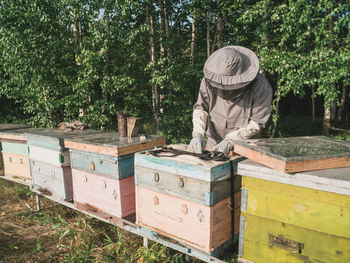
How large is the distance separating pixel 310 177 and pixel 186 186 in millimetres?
796

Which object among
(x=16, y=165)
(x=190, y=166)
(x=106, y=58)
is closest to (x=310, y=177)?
(x=190, y=166)

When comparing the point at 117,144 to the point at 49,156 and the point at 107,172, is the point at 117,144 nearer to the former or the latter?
the point at 107,172

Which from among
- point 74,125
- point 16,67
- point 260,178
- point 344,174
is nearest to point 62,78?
point 16,67

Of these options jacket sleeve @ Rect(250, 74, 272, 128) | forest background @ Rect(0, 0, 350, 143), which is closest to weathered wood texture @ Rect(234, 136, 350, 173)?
jacket sleeve @ Rect(250, 74, 272, 128)

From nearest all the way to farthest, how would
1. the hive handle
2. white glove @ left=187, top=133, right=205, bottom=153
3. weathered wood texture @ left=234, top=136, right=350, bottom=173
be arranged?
weathered wood texture @ left=234, top=136, right=350, bottom=173 < the hive handle < white glove @ left=187, top=133, right=205, bottom=153

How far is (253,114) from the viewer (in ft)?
7.89

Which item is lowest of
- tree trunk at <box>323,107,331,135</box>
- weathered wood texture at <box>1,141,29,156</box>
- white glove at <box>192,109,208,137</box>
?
tree trunk at <box>323,107,331,135</box>

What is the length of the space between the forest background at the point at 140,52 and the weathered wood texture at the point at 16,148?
6.10 ft

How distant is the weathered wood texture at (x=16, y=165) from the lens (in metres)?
3.60

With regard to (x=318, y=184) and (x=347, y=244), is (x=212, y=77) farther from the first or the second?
(x=347, y=244)

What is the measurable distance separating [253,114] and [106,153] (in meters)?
1.45

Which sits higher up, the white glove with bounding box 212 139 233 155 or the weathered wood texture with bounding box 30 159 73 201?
the white glove with bounding box 212 139 233 155

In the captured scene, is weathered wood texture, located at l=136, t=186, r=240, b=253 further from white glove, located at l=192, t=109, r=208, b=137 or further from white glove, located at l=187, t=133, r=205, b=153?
white glove, located at l=192, t=109, r=208, b=137

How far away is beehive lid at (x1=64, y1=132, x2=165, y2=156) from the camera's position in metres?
2.29
